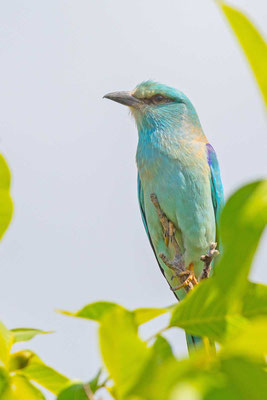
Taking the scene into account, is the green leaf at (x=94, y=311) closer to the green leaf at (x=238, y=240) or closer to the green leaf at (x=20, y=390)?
the green leaf at (x=20, y=390)

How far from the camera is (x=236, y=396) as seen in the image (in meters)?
0.81

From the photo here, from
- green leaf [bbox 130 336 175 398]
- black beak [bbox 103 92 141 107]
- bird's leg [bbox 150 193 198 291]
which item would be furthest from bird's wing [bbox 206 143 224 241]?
green leaf [bbox 130 336 175 398]

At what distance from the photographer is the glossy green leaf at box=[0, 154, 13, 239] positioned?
3.89ft

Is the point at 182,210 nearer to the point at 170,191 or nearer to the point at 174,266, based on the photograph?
the point at 170,191

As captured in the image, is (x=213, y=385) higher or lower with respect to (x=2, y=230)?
lower

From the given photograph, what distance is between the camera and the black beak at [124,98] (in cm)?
709

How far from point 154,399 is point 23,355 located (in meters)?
0.63

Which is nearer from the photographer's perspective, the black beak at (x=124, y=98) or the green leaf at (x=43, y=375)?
the green leaf at (x=43, y=375)

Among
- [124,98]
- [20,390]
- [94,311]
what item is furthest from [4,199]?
[124,98]

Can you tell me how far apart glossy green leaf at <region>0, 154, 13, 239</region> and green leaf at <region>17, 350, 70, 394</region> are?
34 centimetres

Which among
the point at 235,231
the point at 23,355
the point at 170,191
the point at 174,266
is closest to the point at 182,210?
the point at 170,191

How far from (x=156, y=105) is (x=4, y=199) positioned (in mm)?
6054

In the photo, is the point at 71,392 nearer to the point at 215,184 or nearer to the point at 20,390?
the point at 20,390

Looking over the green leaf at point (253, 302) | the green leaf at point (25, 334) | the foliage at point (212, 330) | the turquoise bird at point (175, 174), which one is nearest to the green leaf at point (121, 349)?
the foliage at point (212, 330)
